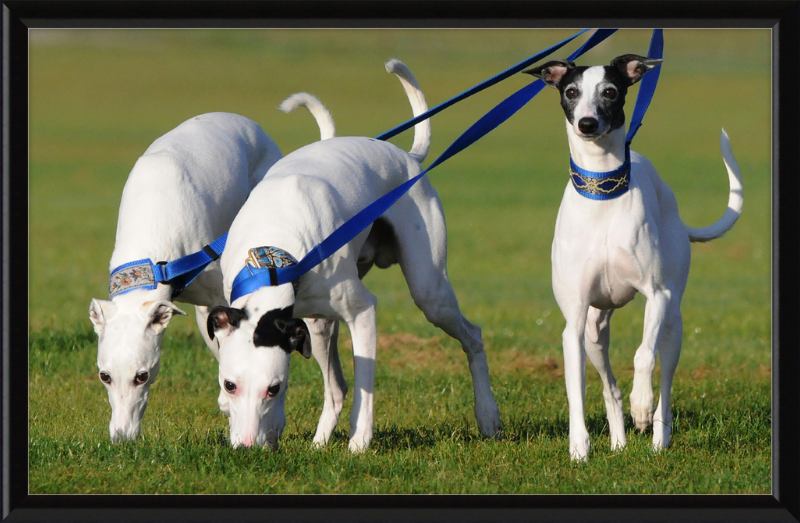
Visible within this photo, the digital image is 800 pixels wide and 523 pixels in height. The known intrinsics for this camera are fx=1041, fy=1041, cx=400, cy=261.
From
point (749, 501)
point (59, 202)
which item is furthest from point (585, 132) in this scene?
point (59, 202)

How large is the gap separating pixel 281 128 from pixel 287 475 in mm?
38918

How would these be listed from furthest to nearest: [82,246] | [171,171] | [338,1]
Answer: [82,246]
[171,171]
[338,1]

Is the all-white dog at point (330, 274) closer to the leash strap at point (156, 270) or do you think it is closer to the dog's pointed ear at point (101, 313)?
the leash strap at point (156, 270)

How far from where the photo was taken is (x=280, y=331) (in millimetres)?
5859

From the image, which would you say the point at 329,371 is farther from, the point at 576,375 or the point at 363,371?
the point at 576,375

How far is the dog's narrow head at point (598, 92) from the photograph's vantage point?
5.84 metres

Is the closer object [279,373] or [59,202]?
[279,373]

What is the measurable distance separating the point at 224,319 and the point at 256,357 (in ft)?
0.96

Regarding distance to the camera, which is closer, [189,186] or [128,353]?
[128,353]

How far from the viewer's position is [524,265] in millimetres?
19016

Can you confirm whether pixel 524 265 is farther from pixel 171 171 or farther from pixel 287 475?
pixel 287 475

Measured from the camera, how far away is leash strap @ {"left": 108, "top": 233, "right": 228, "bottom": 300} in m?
6.87

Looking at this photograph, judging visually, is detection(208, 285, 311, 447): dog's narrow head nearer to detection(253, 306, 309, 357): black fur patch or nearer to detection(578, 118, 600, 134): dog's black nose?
detection(253, 306, 309, 357): black fur patch

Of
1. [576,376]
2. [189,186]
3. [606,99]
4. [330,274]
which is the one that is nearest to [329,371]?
[330,274]
